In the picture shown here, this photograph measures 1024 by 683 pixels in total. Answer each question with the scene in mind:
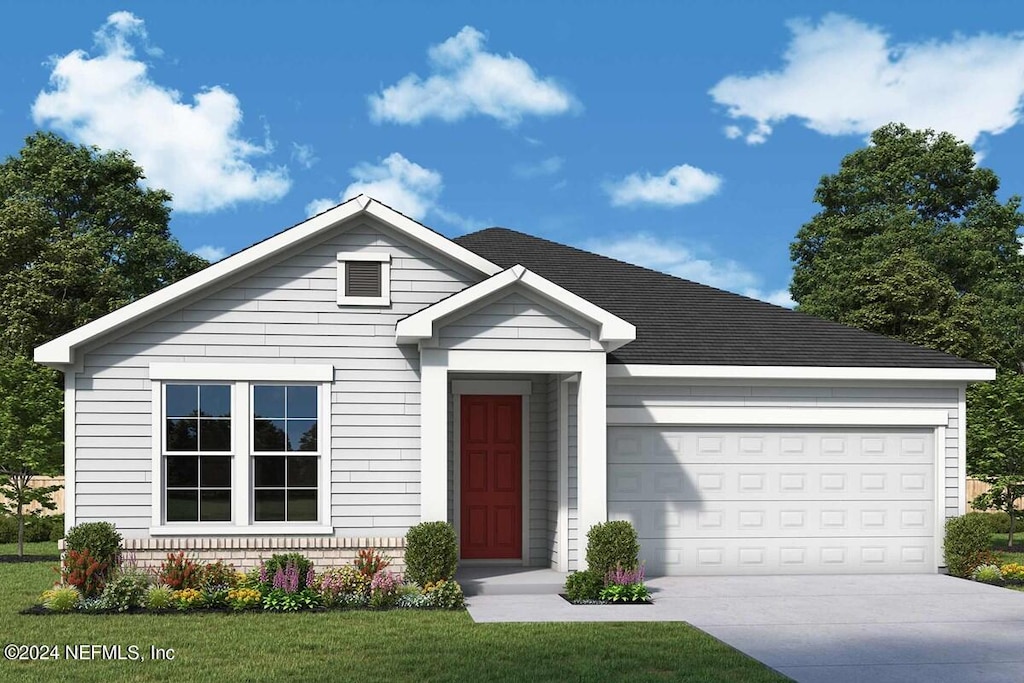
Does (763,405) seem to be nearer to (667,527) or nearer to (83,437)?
(667,527)

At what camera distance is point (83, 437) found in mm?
14477

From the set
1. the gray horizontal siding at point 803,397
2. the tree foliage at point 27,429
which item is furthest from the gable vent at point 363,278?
the tree foliage at point 27,429

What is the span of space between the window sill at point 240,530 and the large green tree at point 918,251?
25561 millimetres

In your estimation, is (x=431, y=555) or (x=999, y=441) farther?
(x=999, y=441)

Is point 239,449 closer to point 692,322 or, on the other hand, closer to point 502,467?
point 502,467

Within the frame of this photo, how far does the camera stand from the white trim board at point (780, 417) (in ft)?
54.1

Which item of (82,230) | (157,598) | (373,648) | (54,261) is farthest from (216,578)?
(82,230)

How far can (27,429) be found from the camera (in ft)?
70.2

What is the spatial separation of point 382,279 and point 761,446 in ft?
20.8

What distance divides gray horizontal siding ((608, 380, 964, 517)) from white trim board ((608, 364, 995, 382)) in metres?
0.30

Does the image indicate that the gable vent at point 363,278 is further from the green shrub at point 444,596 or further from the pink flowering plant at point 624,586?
the pink flowering plant at point 624,586

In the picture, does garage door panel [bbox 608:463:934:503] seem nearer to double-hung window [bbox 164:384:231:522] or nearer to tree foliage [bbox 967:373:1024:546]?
double-hung window [bbox 164:384:231:522]

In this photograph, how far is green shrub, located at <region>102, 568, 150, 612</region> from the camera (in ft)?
42.8

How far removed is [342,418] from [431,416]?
1.29 meters
